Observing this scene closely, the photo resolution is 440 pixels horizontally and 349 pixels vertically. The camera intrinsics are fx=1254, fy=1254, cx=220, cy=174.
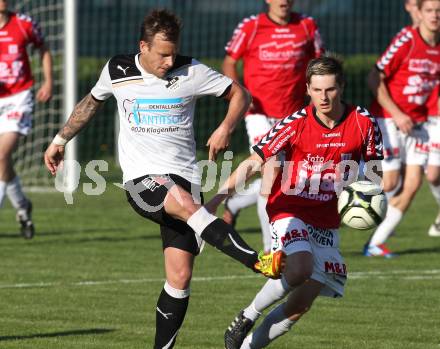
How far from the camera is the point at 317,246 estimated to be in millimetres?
7551

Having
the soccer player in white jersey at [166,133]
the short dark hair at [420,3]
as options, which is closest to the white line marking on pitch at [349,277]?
the short dark hair at [420,3]

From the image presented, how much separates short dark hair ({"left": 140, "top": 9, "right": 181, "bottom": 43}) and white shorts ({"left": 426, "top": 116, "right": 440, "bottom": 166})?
5932 millimetres

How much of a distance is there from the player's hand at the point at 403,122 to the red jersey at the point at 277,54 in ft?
3.73

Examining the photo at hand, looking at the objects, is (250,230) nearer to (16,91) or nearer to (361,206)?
(16,91)

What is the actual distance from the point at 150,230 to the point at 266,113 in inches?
110

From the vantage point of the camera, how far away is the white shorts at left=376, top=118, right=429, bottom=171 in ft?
41.6

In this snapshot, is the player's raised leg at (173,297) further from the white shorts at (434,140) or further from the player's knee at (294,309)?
the white shorts at (434,140)

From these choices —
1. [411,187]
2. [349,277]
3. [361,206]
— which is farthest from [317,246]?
[411,187]

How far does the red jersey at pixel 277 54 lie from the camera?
41.2ft

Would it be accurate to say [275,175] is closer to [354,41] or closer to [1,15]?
[1,15]

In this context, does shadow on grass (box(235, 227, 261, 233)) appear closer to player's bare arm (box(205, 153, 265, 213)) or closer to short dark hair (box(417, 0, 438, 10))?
short dark hair (box(417, 0, 438, 10))

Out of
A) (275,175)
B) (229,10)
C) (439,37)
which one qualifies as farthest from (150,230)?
(229,10)

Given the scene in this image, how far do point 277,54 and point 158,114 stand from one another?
5257 mm

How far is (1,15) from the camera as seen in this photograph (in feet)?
44.8
